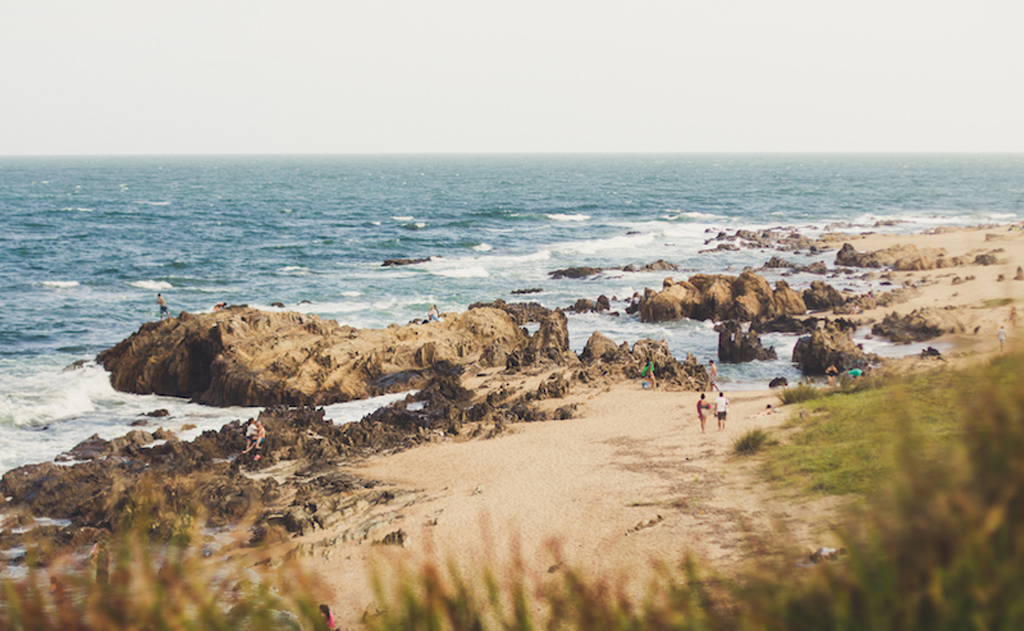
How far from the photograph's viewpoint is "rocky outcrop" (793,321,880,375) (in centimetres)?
2366

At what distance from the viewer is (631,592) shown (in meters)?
9.66

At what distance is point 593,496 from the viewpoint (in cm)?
1359

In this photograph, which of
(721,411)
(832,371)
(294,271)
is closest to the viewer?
(721,411)

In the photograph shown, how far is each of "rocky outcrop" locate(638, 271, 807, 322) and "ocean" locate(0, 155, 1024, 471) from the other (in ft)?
3.50

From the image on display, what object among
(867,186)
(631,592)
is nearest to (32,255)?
(631,592)

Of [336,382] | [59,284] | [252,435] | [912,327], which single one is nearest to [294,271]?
[59,284]

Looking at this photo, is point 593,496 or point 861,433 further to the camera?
point 593,496

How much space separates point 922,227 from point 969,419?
235 feet

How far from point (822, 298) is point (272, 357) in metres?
25.3

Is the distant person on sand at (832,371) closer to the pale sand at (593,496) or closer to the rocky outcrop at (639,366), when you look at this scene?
the pale sand at (593,496)

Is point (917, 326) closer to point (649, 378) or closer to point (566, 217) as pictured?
point (649, 378)

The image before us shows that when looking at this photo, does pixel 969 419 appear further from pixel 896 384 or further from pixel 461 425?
pixel 461 425

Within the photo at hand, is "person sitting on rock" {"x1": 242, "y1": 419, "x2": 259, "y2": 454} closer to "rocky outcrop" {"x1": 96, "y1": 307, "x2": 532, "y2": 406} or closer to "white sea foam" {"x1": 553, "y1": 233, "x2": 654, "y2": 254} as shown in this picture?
"rocky outcrop" {"x1": 96, "y1": 307, "x2": 532, "y2": 406}

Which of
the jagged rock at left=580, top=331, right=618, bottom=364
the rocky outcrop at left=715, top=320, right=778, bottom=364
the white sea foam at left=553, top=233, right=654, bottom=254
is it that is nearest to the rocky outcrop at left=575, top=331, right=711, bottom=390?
the jagged rock at left=580, top=331, right=618, bottom=364
